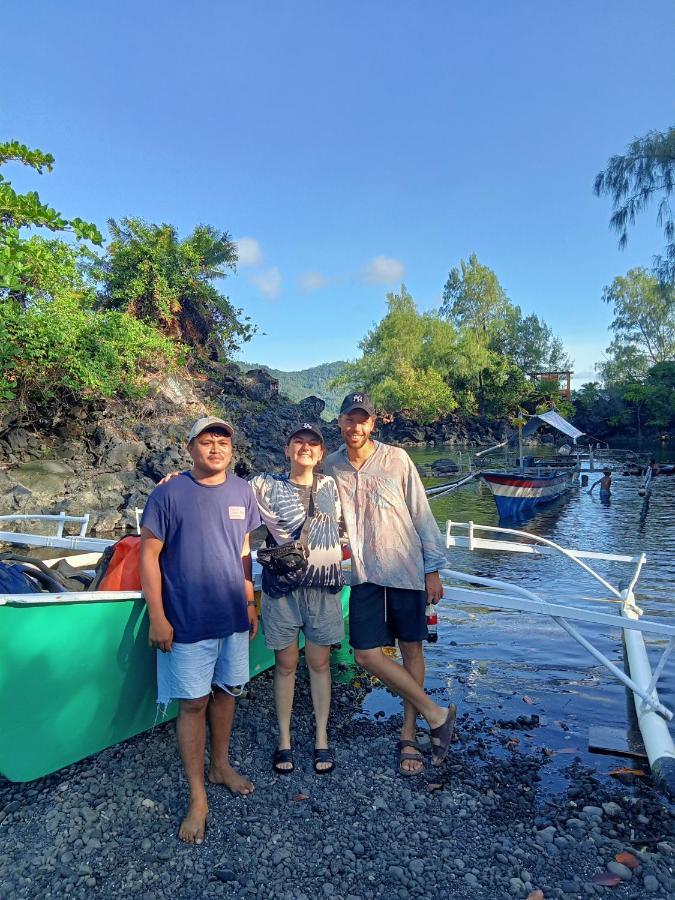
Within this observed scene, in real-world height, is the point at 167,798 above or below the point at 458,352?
below

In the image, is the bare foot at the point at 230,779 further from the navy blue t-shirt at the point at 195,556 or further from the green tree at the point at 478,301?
the green tree at the point at 478,301

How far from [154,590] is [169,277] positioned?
30679mm

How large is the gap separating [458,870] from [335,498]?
220 cm

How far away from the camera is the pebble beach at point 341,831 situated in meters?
2.85

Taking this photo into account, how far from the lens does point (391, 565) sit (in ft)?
12.5

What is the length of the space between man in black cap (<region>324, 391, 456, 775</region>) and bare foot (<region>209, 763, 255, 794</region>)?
1034 millimetres

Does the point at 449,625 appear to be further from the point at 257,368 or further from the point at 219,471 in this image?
the point at 257,368

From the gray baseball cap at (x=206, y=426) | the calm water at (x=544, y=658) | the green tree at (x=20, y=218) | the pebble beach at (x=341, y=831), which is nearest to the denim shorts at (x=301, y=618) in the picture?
the pebble beach at (x=341, y=831)

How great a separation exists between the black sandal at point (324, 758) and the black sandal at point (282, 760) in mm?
167

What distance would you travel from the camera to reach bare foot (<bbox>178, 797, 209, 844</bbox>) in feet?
10.3

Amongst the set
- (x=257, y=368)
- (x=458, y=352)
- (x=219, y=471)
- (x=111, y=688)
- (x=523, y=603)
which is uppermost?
(x=458, y=352)

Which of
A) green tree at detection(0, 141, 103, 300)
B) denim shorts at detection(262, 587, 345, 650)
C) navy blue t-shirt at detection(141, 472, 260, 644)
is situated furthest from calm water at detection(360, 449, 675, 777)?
green tree at detection(0, 141, 103, 300)

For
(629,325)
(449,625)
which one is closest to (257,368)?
(449,625)

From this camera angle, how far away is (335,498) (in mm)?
3973
